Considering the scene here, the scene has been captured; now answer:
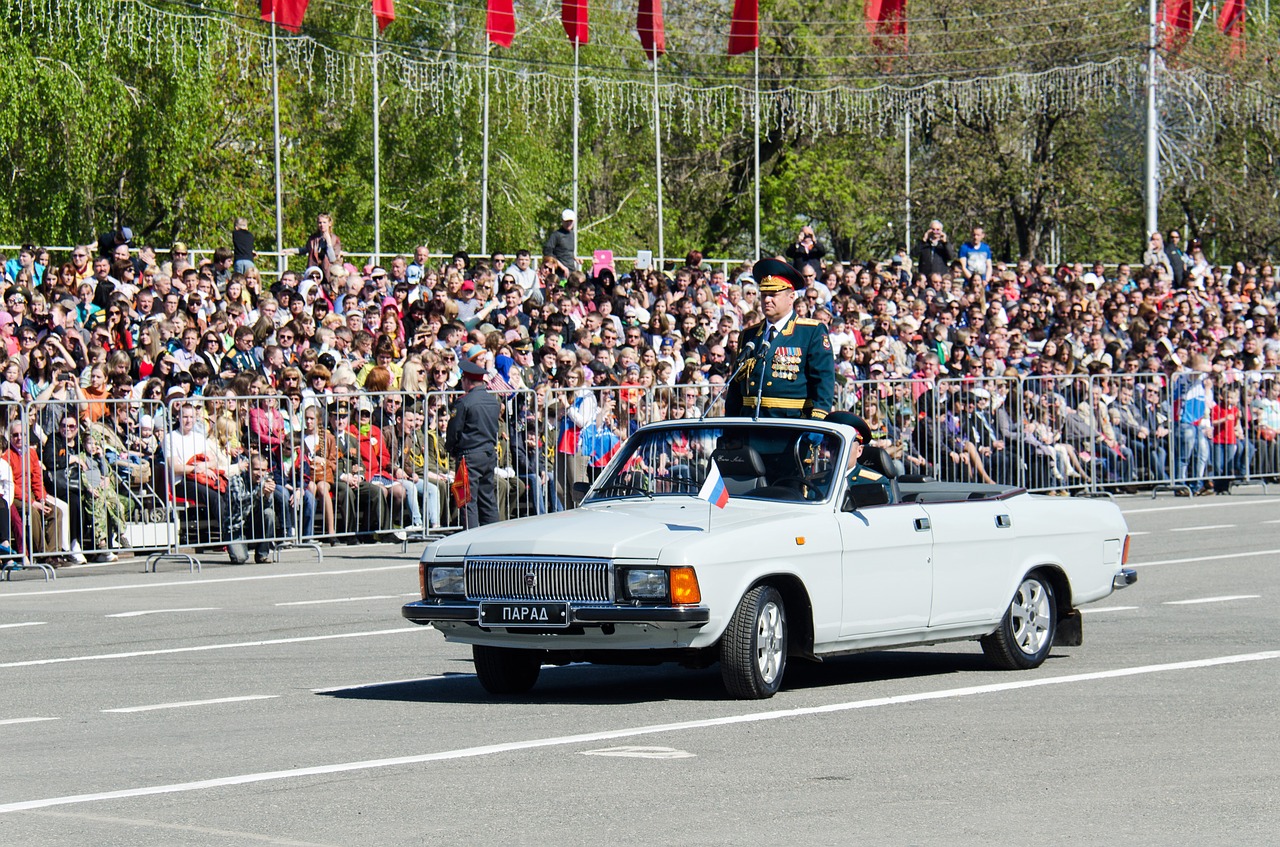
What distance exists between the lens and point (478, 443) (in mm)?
18891

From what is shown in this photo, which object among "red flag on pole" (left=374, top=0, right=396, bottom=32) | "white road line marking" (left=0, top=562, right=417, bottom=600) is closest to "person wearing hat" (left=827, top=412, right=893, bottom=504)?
"white road line marking" (left=0, top=562, right=417, bottom=600)

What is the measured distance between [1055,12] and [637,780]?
53109 mm

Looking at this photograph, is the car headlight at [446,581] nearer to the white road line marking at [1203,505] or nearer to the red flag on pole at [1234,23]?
the white road line marking at [1203,505]

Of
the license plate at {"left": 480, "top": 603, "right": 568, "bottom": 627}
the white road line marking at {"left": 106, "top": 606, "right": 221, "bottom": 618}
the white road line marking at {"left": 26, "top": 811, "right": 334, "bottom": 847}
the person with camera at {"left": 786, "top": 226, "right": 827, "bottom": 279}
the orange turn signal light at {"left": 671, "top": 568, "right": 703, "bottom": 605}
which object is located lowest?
the white road line marking at {"left": 106, "top": 606, "right": 221, "bottom": 618}

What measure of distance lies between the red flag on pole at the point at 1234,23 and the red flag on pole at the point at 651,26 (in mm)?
14735

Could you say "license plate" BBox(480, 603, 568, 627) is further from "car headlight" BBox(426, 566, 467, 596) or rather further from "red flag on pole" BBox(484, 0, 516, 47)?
"red flag on pole" BBox(484, 0, 516, 47)

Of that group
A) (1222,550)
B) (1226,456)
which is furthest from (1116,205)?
(1222,550)

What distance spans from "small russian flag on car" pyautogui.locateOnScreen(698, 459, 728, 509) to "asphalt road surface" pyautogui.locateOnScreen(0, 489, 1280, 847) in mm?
1041

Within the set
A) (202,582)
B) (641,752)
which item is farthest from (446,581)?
(202,582)

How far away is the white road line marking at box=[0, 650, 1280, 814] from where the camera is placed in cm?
818

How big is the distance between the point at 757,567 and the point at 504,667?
156 centimetres

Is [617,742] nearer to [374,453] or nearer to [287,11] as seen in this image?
[374,453]

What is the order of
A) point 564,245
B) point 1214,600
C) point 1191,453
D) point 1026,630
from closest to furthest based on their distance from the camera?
point 1026,630 < point 1214,600 < point 1191,453 < point 564,245

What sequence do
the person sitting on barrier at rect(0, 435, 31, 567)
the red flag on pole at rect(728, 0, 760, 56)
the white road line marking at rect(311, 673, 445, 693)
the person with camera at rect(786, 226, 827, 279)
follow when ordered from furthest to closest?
the red flag on pole at rect(728, 0, 760, 56) → the person with camera at rect(786, 226, 827, 279) → the person sitting on barrier at rect(0, 435, 31, 567) → the white road line marking at rect(311, 673, 445, 693)
